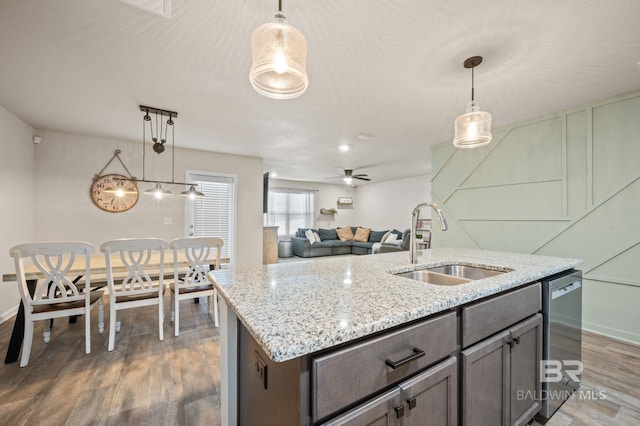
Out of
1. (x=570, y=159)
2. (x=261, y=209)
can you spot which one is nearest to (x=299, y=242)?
(x=261, y=209)

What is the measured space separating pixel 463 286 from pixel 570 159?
113 inches

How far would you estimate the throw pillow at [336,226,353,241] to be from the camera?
8.66 meters

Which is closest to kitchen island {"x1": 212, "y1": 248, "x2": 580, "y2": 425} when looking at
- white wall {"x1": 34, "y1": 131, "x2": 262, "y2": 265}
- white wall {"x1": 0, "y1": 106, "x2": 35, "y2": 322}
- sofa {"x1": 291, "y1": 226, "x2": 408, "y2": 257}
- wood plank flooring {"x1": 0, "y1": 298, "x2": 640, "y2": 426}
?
wood plank flooring {"x1": 0, "y1": 298, "x2": 640, "y2": 426}

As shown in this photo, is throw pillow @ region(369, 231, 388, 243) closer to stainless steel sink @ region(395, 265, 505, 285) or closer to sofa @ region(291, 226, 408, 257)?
sofa @ region(291, 226, 408, 257)

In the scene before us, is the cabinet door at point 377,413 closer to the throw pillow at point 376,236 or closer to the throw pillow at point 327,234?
the throw pillow at point 376,236

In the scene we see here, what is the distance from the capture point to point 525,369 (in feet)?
4.70

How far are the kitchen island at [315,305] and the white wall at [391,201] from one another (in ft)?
20.5

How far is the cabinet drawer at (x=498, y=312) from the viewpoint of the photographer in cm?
112

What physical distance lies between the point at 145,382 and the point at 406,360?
2.10m

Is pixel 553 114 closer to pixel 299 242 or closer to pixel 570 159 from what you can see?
pixel 570 159

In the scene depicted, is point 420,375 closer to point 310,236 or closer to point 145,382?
point 145,382

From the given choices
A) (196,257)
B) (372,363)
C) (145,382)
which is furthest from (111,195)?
(372,363)

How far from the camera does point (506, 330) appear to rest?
1318mm

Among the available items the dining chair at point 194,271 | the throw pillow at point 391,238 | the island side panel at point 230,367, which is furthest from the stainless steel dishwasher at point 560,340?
the throw pillow at point 391,238
